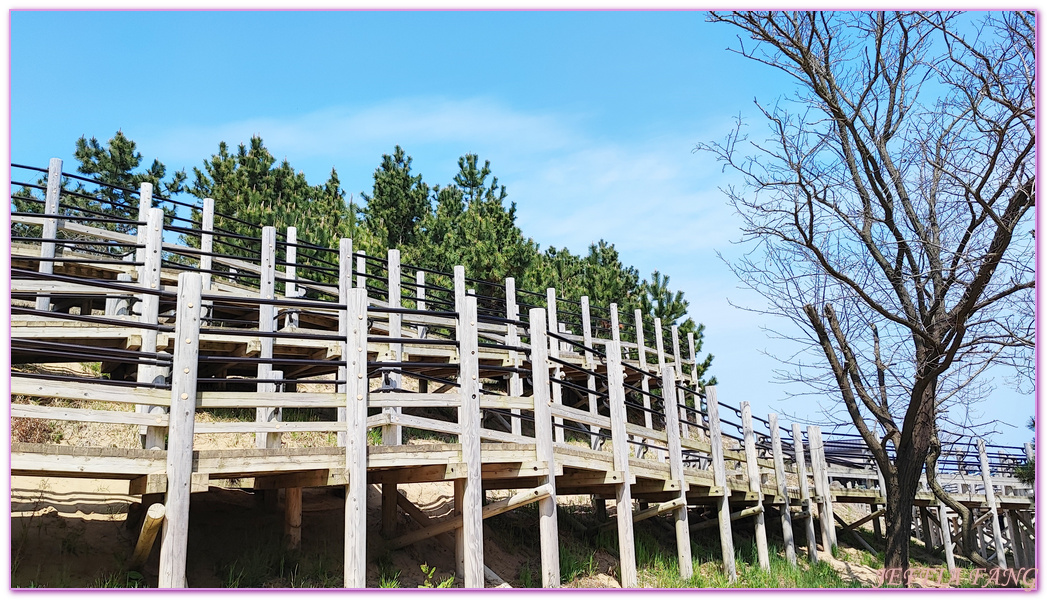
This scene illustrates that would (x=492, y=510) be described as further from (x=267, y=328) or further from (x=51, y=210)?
(x=51, y=210)

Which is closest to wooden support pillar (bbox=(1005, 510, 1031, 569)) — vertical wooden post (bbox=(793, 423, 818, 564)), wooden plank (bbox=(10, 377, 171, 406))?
vertical wooden post (bbox=(793, 423, 818, 564))

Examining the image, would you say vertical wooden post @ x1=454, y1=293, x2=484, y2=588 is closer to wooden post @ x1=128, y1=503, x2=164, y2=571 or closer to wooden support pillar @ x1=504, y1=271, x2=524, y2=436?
wooden support pillar @ x1=504, y1=271, x2=524, y2=436

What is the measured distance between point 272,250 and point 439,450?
4347 mm

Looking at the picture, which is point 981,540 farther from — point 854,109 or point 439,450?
point 439,450

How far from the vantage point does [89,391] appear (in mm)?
5973

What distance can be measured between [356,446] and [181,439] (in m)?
1.35

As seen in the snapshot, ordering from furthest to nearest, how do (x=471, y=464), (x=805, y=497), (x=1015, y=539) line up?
(x=1015, y=539) < (x=805, y=497) < (x=471, y=464)

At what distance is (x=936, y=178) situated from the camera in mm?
9570

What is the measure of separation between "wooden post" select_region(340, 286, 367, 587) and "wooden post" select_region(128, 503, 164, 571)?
1403mm

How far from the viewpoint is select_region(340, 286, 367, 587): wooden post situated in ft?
21.8

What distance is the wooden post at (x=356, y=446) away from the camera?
6637 millimetres

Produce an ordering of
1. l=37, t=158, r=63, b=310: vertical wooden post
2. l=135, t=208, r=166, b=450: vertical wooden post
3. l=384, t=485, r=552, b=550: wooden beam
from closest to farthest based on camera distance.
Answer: l=384, t=485, r=552, b=550: wooden beam → l=135, t=208, r=166, b=450: vertical wooden post → l=37, t=158, r=63, b=310: vertical wooden post

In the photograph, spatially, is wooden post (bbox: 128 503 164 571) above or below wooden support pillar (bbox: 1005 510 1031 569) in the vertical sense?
above

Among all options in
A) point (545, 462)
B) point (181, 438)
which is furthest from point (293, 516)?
point (181, 438)
